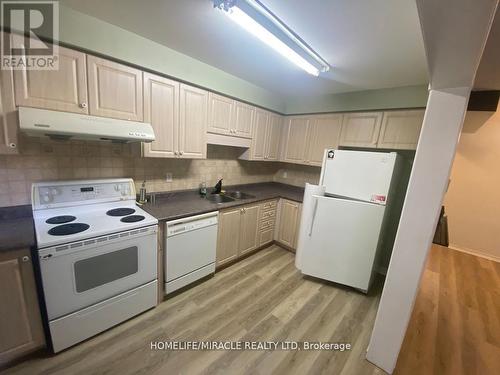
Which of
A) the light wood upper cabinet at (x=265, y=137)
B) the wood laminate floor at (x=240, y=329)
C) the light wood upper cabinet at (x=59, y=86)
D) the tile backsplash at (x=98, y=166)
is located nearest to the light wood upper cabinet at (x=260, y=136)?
the light wood upper cabinet at (x=265, y=137)

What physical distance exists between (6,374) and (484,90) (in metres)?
5.41

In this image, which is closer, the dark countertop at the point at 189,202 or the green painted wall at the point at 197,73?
the green painted wall at the point at 197,73

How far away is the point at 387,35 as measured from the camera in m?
1.41

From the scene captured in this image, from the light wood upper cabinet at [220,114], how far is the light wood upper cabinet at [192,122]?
0.09 m

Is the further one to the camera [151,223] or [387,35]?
[151,223]

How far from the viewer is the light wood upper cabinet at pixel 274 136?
3.25m

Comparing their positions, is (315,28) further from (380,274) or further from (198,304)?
(380,274)

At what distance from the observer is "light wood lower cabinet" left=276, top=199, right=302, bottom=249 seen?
9.73 ft

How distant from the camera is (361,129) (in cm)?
268

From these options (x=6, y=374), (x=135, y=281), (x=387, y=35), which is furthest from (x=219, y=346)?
(x=387, y=35)

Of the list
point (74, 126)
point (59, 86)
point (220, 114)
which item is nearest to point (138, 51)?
point (59, 86)

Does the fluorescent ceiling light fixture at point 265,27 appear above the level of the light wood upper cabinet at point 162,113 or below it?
above

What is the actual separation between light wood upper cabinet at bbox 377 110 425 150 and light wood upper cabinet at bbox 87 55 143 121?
2.77 m

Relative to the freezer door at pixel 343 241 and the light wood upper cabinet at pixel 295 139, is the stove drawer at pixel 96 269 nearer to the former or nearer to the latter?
the freezer door at pixel 343 241
